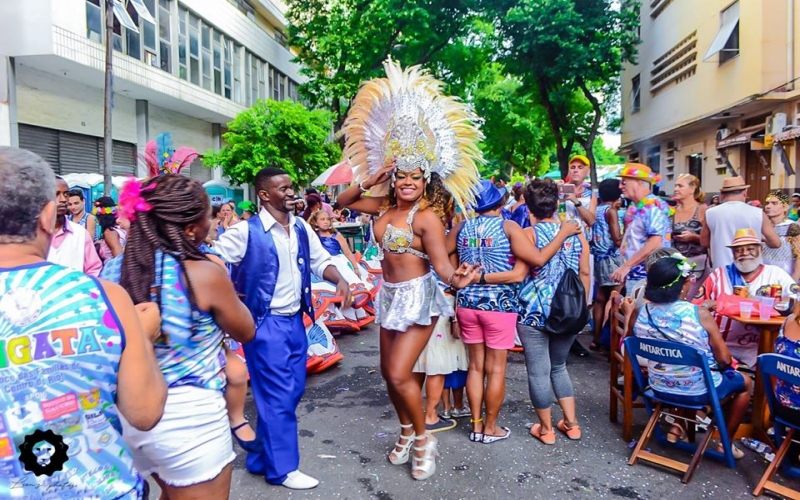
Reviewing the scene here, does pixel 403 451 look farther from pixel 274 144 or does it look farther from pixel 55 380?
pixel 274 144

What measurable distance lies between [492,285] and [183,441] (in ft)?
7.64

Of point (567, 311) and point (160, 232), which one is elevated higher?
point (160, 232)

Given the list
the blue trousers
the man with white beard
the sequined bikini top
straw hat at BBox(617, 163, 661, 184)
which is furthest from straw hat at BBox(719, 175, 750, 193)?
the blue trousers

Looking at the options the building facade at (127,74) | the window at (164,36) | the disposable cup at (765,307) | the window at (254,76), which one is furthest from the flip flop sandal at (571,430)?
the window at (254,76)

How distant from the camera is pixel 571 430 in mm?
4129

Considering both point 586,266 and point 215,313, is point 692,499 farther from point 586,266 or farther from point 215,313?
point 215,313

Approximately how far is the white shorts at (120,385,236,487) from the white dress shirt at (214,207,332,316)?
1240mm

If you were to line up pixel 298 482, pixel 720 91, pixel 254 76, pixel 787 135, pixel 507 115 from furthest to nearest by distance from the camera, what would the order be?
pixel 507 115 → pixel 254 76 → pixel 720 91 → pixel 787 135 → pixel 298 482

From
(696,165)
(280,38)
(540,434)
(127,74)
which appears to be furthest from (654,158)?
(540,434)

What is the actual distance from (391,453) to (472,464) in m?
0.52

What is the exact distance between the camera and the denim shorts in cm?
345

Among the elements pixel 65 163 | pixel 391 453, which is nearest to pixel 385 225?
pixel 391 453

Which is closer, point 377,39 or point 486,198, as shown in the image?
point 486,198

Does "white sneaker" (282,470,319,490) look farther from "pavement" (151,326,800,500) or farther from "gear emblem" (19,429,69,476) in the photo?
"gear emblem" (19,429,69,476)
